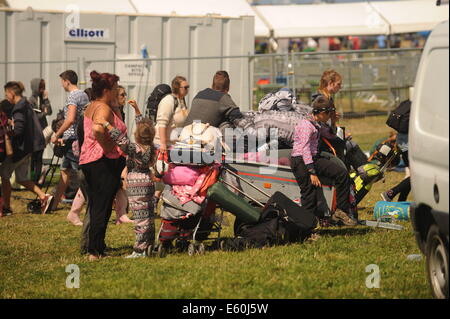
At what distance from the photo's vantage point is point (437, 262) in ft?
22.1

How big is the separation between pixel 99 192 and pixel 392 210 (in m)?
4.11

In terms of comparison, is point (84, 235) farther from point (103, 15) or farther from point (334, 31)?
point (334, 31)

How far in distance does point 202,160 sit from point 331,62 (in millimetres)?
16621

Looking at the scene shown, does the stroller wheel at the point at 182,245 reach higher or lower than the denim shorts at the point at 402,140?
lower

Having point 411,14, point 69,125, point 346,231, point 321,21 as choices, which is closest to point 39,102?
point 69,125

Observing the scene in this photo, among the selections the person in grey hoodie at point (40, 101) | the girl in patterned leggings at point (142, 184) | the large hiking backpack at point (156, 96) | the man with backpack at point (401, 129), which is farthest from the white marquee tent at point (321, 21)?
the girl in patterned leggings at point (142, 184)

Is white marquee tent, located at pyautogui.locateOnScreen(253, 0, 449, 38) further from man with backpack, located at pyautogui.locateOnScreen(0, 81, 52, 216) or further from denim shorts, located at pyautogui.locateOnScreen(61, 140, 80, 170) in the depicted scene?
denim shorts, located at pyautogui.locateOnScreen(61, 140, 80, 170)

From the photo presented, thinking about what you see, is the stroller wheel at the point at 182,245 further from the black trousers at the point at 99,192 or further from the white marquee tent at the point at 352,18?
the white marquee tent at the point at 352,18

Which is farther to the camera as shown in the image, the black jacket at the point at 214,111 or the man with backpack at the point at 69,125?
the man with backpack at the point at 69,125

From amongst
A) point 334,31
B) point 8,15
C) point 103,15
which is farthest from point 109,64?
point 334,31

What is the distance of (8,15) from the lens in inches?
694

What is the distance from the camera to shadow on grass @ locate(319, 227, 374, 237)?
1029 cm

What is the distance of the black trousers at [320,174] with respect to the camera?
10016 mm

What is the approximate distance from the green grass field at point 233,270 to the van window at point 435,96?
1415mm
